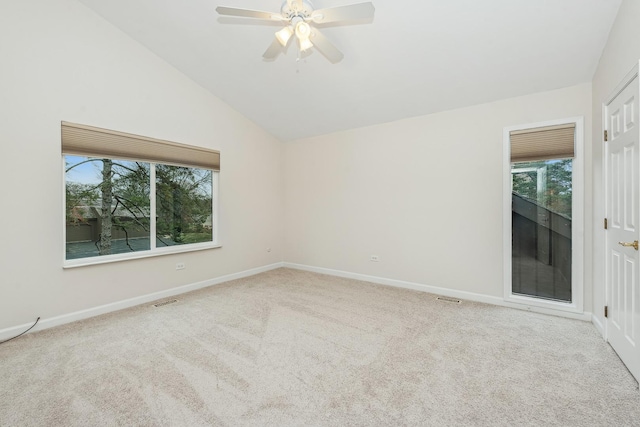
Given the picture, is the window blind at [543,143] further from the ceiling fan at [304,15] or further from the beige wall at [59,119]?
the beige wall at [59,119]

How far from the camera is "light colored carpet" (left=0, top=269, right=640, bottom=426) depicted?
169cm

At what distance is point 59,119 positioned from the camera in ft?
9.64

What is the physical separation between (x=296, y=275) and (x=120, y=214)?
2.79 m

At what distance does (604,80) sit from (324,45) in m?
2.64

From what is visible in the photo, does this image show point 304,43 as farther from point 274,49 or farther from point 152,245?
point 152,245

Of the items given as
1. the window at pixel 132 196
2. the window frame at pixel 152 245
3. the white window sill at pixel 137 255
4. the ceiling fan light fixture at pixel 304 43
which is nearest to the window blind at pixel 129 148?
the window at pixel 132 196

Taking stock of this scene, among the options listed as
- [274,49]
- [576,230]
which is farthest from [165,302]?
[576,230]

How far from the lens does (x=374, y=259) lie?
4477 millimetres

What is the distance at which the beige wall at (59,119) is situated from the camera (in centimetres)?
268

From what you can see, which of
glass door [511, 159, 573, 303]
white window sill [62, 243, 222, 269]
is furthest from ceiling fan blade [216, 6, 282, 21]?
glass door [511, 159, 573, 303]

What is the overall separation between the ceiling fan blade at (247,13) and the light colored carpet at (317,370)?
8.97ft

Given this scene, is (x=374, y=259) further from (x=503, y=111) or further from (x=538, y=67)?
(x=538, y=67)

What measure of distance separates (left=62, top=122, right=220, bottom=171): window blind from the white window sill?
1207mm

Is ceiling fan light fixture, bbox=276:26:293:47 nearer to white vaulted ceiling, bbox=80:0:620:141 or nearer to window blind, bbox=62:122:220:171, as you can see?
Answer: white vaulted ceiling, bbox=80:0:620:141
